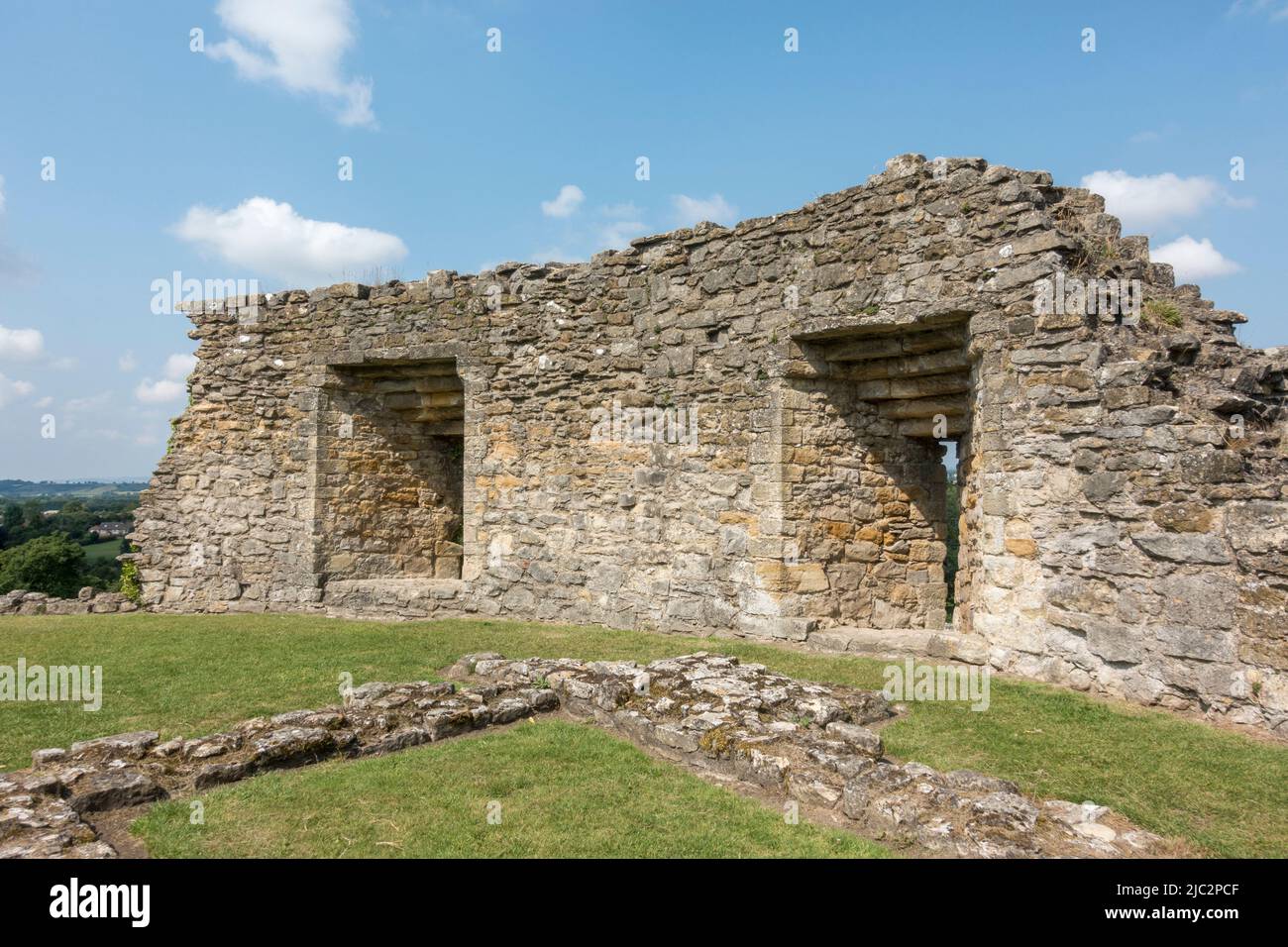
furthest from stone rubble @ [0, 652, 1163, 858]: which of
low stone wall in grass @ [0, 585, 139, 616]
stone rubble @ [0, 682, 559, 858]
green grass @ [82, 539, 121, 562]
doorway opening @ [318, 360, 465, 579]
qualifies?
green grass @ [82, 539, 121, 562]

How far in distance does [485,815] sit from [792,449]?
21.2 feet

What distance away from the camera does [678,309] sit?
35.9 feet

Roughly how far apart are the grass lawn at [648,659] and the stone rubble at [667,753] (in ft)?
1.33

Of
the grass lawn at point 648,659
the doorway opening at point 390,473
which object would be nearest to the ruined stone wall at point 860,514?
the grass lawn at point 648,659

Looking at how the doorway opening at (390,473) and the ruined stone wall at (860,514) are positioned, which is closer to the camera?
the ruined stone wall at (860,514)

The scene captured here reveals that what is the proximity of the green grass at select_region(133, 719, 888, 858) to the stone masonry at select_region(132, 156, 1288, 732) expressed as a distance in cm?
455

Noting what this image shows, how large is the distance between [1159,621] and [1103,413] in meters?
1.94

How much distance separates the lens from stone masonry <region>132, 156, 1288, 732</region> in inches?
279

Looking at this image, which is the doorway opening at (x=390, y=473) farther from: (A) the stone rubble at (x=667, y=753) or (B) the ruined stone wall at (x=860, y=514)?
(A) the stone rubble at (x=667, y=753)

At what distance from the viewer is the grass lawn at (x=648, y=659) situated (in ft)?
16.0

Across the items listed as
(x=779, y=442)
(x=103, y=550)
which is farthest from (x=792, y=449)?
(x=103, y=550)

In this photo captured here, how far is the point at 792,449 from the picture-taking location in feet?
32.5

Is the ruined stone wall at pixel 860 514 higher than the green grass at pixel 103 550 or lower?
higher
